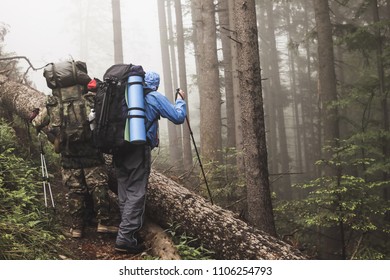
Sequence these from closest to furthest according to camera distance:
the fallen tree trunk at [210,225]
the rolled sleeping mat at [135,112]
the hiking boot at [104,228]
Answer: the rolled sleeping mat at [135,112] < the fallen tree trunk at [210,225] < the hiking boot at [104,228]

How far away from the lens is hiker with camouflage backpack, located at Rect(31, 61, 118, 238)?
15.6 feet

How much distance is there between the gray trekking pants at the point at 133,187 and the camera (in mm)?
4348

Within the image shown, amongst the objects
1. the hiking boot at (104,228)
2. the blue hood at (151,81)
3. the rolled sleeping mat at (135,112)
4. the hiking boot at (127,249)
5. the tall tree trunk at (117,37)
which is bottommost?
the hiking boot at (127,249)

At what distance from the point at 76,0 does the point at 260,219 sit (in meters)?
28.5

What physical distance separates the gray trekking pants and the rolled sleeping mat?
32 cm

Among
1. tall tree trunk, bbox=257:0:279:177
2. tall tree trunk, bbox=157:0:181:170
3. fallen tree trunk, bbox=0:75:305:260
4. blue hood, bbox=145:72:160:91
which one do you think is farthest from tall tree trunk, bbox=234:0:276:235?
tall tree trunk, bbox=257:0:279:177

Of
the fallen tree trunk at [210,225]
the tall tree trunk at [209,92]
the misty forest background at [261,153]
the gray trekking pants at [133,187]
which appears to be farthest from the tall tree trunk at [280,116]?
the gray trekking pants at [133,187]

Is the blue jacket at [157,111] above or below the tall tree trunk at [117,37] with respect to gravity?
below

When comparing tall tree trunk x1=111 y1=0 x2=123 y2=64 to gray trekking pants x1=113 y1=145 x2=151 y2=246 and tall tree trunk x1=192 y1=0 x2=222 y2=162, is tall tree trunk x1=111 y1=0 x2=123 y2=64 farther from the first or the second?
gray trekking pants x1=113 y1=145 x2=151 y2=246

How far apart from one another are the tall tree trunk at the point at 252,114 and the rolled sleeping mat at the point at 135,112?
190 centimetres

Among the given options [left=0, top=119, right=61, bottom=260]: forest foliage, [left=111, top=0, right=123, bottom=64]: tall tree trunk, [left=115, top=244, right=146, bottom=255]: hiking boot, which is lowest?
[left=115, top=244, right=146, bottom=255]: hiking boot

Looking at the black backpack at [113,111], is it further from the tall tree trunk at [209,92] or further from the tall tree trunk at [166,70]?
the tall tree trunk at [166,70]

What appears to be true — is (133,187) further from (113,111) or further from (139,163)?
(113,111)
